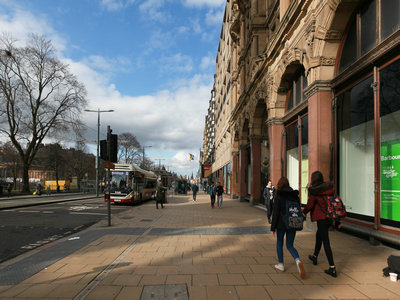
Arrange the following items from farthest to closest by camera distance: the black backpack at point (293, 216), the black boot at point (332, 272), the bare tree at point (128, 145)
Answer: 1. the bare tree at point (128, 145)
2. the black boot at point (332, 272)
3. the black backpack at point (293, 216)

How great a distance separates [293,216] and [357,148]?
15.8 feet

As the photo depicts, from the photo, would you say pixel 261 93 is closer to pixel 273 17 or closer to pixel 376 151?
pixel 273 17

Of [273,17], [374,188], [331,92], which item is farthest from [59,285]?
[273,17]

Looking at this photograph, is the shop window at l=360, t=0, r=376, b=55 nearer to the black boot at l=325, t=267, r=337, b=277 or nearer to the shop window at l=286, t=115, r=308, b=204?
the shop window at l=286, t=115, r=308, b=204

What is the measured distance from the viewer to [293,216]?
4.47 m

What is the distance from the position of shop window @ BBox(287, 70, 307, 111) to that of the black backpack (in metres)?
7.98

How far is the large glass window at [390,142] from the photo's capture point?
6406 millimetres

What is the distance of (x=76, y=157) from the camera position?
6581 centimetres

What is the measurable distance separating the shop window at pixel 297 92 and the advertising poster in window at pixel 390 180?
5223 millimetres

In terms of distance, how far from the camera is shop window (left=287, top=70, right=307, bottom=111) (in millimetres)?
11750

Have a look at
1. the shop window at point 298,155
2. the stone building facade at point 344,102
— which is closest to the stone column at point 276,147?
the stone building facade at point 344,102

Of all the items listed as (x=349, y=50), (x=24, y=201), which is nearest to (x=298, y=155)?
(x=349, y=50)

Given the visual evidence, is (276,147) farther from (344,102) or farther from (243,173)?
(243,173)

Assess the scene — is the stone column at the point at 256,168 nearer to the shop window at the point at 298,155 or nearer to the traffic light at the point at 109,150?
the shop window at the point at 298,155
